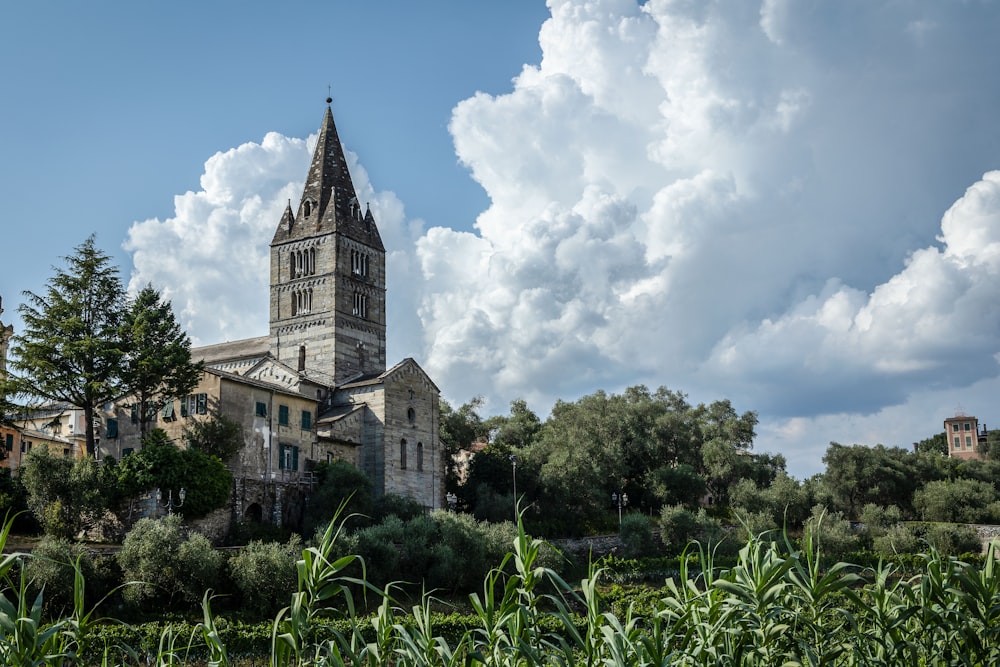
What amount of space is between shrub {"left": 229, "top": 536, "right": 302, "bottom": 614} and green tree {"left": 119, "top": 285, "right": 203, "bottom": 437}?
1186 centimetres

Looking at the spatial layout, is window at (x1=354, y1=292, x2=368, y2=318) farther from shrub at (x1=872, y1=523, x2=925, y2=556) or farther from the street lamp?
shrub at (x1=872, y1=523, x2=925, y2=556)

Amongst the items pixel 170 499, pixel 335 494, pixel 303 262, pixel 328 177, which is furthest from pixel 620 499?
pixel 170 499

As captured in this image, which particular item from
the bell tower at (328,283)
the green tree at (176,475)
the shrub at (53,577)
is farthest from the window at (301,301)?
the shrub at (53,577)

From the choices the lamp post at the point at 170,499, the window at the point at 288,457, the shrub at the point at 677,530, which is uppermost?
the window at the point at 288,457

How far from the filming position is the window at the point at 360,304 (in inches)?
2603

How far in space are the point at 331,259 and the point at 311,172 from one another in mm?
7941

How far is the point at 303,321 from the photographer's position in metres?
64.8

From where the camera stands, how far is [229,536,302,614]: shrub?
35.9 m

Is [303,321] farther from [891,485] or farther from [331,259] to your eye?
[891,485]

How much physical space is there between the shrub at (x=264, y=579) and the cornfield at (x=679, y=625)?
27290 millimetres

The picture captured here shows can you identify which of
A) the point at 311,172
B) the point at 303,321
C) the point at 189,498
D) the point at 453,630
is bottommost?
the point at 453,630

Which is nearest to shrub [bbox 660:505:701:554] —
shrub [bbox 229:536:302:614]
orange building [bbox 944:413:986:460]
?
shrub [bbox 229:536:302:614]

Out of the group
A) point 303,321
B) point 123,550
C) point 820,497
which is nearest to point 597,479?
point 820,497

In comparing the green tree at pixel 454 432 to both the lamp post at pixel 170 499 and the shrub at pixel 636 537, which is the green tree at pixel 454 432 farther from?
the lamp post at pixel 170 499
